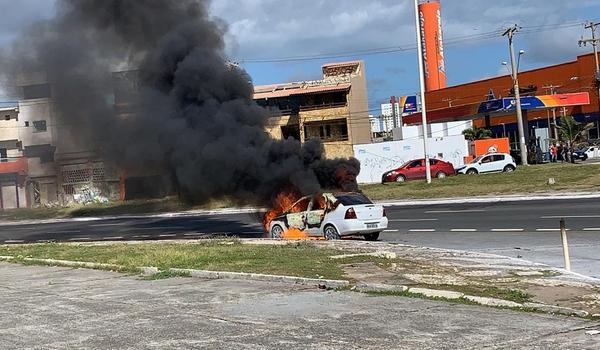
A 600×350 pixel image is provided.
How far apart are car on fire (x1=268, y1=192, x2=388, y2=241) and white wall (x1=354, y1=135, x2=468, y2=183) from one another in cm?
3245

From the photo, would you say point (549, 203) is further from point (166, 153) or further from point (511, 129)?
point (511, 129)

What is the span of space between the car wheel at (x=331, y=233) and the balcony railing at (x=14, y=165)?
16.9 metres

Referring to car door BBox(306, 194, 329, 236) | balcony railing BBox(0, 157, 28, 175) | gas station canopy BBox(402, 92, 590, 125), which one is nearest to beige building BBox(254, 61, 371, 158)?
gas station canopy BBox(402, 92, 590, 125)

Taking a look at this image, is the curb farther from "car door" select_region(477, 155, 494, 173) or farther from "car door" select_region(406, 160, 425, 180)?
"car door" select_region(477, 155, 494, 173)

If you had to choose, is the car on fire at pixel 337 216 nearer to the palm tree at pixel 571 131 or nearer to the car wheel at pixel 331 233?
the car wheel at pixel 331 233

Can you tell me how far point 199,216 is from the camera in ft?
115

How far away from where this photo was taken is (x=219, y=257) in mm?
14352

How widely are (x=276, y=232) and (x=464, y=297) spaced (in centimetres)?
1112

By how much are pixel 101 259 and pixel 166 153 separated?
6666 millimetres

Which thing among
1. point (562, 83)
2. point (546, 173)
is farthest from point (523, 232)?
point (562, 83)

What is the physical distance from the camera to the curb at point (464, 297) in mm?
8039

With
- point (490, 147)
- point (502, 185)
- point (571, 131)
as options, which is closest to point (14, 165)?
point (502, 185)

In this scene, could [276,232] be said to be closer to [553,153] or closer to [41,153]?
[41,153]

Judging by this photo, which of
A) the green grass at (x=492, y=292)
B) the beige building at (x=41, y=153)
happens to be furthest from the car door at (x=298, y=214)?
the green grass at (x=492, y=292)
